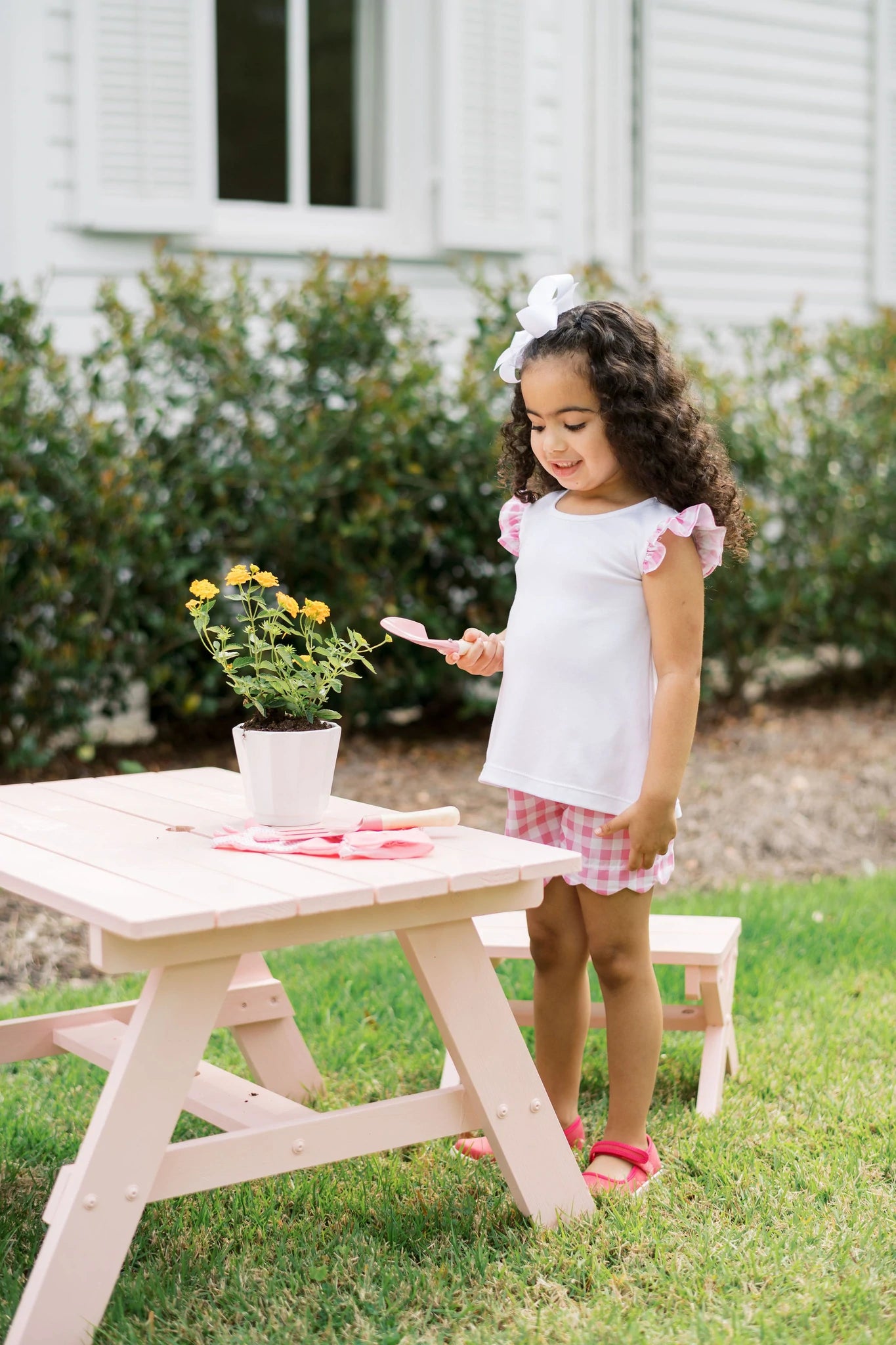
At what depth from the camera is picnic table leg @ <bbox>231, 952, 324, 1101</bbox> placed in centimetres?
291

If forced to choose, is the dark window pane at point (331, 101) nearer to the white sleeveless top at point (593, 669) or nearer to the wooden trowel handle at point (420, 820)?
the white sleeveless top at point (593, 669)

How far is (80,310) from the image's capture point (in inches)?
239

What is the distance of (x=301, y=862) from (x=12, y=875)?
40 centimetres

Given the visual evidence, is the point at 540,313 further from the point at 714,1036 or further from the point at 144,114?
the point at 144,114

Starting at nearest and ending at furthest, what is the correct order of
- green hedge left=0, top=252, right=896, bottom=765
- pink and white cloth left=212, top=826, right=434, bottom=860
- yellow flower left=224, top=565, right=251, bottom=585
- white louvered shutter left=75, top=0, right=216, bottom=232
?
pink and white cloth left=212, top=826, right=434, bottom=860 < yellow flower left=224, top=565, right=251, bottom=585 < green hedge left=0, top=252, right=896, bottom=765 < white louvered shutter left=75, top=0, right=216, bottom=232

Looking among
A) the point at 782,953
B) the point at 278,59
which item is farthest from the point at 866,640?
the point at 278,59

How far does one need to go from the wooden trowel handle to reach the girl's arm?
0.25 metres

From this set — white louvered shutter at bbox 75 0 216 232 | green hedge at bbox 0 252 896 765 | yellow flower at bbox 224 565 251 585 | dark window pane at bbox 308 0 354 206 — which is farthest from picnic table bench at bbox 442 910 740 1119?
dark window pane at bbox 308 0 354 206

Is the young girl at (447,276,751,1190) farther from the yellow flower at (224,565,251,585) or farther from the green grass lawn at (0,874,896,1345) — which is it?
the yellow flower at (224,565,251,585)

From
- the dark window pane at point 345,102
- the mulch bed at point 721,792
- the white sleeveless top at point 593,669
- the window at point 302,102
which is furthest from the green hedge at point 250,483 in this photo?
the white sleeveless top at point 593,669

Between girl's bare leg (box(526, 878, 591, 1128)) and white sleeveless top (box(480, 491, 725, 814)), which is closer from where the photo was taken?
white sleeveless top (box(480, 491, 725, 814))

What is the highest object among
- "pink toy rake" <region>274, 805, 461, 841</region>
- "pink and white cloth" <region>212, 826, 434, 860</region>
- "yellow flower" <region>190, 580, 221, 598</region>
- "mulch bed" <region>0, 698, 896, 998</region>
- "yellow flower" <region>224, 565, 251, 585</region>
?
"yellow flower" <region>224, 565, 251, 585</region>

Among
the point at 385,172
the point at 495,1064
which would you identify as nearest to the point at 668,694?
the point at 495,1064

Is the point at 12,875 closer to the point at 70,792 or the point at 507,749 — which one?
the point at 70,792
